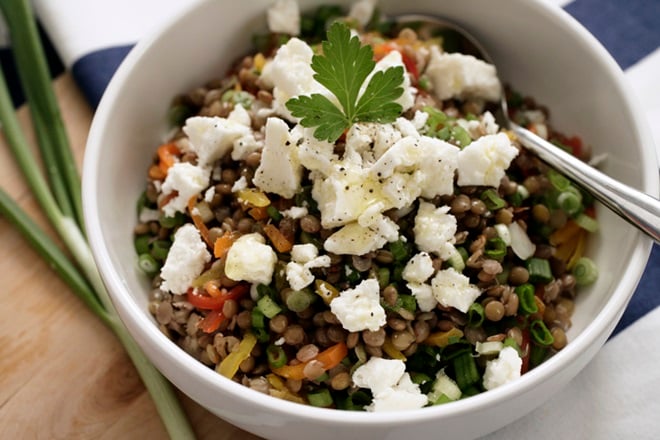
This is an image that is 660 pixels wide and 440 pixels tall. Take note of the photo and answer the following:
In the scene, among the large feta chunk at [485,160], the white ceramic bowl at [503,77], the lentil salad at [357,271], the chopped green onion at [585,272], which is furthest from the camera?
the chopped green onion at [585,272]

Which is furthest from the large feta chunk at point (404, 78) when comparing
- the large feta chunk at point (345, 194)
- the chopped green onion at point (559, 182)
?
the chopped green onion at point (559, 182)

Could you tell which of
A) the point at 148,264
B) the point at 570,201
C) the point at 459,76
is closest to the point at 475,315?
the point at 570,201

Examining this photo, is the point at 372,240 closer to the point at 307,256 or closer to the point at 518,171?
the point at 307,256

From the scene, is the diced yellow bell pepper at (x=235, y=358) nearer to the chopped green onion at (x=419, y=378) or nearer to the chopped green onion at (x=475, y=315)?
the chopped green onion at (x=419, y=378)

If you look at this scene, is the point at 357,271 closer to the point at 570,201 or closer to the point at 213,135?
the point at 213,135

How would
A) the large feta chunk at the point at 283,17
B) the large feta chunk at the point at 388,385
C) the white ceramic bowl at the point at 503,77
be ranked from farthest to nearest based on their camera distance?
the large feta chunk at the point at 283,17
the large feta chunk at the point at 388,385
the white ceramic bowl at the point at 503,77
